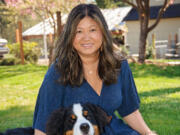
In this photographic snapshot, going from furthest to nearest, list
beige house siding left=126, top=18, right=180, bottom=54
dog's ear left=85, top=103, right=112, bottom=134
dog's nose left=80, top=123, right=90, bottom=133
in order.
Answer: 1. beige house siding left=126, top=18, right=180, bottom=54
2. dog's ear left=85, top=103, right=112, bottom=134
3. dog's nose left=80, top=123, right=90, bottom=133

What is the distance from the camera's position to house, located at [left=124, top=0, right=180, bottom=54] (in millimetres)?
21266

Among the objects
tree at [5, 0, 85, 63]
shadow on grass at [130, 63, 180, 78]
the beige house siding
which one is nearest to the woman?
shadow on grass at [130, 63, 180, 78]

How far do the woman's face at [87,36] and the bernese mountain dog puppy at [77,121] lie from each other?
2.00 ft

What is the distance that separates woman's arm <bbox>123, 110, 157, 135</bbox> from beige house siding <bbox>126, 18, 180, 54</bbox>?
19.5 meters

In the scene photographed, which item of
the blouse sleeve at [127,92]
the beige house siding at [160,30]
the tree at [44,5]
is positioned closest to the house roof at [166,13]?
the beige house siding at [160,30]

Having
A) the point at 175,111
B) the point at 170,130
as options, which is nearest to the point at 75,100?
the point at 170,130

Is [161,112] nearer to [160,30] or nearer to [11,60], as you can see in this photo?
[11,60]

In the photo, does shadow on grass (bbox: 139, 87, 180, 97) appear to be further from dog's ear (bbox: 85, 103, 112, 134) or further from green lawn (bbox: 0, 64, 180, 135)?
dog's ear (bbox: 85, 103, 112, 134)

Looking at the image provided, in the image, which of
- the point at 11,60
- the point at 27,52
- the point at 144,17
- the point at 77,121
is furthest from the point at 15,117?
the point at 27,52

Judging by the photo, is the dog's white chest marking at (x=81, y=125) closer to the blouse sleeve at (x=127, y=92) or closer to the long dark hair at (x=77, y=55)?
the long dark hair at (x=77, y=55)

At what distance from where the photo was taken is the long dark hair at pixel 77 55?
2857 mm

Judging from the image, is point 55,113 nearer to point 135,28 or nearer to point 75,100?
point 75,100

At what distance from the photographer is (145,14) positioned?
12750mm

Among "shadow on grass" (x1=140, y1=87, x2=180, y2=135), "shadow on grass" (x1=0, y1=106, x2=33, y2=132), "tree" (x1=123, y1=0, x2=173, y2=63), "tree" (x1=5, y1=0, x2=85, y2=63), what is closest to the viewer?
"shadow on grass" (x1=140, y1=87, x2=180, y2=135)
